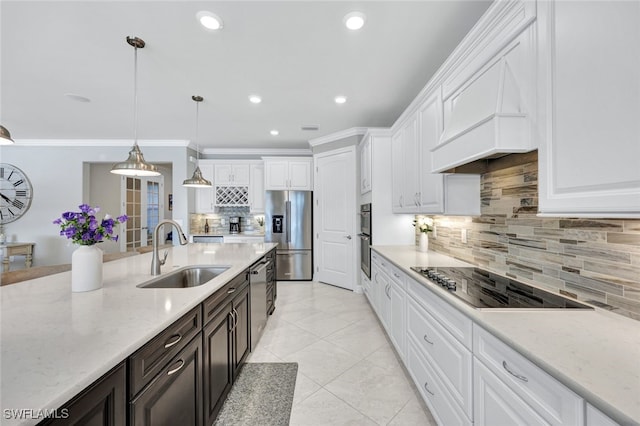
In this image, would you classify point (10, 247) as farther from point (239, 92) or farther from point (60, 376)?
point (60, 376)

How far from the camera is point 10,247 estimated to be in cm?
448

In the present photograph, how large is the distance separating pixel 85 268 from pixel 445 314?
1901 millimetres

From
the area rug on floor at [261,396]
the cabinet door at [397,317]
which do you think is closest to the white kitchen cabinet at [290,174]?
the cabinet door at [397,317]

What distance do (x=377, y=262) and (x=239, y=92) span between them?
260cm

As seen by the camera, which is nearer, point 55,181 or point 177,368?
point 177,368

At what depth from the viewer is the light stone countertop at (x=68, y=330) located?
2.00ft

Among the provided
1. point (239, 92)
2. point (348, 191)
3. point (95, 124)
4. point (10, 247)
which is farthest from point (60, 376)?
point (10, 247)

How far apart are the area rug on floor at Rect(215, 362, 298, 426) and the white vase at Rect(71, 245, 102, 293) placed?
1.13 meters

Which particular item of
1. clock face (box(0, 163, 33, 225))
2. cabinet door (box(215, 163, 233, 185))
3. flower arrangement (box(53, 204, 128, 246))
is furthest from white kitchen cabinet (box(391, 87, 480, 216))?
clock face (box(0, 163, 33, 225))

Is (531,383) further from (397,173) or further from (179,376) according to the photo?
(397,173)

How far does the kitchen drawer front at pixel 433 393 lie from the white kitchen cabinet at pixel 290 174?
3679mm

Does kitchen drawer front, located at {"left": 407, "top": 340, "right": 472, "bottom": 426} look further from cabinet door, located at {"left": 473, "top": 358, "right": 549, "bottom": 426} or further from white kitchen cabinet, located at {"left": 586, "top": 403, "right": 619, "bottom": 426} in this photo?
white kitchen cabinet, located at {"left": 586, "top": 403, "right": 619, "bottom": 426}

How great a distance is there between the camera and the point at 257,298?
244 centimetres

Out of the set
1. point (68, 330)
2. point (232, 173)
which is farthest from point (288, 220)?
point (68, 330)
